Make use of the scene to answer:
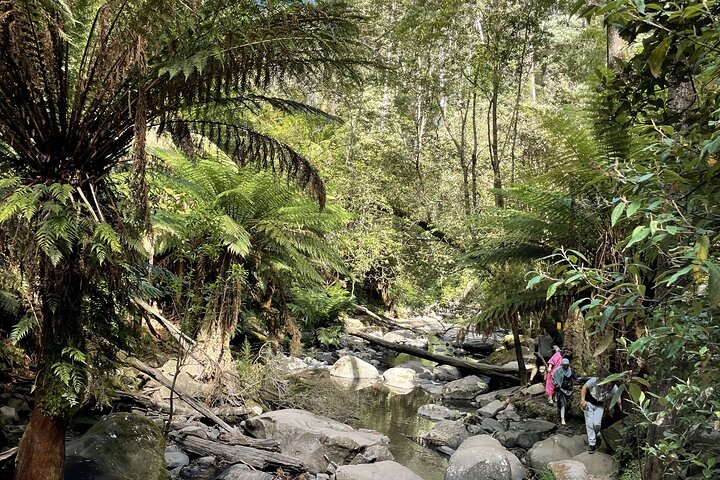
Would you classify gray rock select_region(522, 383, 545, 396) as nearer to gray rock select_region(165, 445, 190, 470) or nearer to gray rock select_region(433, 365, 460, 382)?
gray rock select_region(433, 365, 460, 382)

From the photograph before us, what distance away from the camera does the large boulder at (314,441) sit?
4.50 metres

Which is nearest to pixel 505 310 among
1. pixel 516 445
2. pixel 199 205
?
pixel 516 445

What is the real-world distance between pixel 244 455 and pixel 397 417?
110 inches

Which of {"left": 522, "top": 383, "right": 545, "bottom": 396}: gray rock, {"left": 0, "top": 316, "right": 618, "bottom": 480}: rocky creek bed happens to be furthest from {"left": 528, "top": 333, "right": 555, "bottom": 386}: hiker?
{"left": 0, "top": 316, "right": 618, "bottom": 480}: rocky creek bed

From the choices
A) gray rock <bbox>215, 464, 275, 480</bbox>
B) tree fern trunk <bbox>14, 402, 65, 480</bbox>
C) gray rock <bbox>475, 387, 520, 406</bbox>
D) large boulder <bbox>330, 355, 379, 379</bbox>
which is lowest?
large boulder <bbox>330, 355, 379, 379</bbox>

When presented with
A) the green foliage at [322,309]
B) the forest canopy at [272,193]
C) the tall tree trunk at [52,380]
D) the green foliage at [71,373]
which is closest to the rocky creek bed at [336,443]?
the forest canopy at [272,193]

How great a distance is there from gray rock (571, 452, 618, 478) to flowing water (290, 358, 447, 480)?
1.15m

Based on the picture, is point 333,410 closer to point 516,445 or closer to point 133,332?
point 516,445

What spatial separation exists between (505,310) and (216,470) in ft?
9.68

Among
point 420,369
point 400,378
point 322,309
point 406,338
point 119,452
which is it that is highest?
point 119,452

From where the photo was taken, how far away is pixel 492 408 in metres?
6.53

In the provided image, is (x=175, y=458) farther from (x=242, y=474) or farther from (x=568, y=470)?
(x=568, y=470)

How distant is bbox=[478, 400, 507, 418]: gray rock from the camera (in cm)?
639

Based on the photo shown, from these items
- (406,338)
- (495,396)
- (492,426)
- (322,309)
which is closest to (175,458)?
(492,426)
